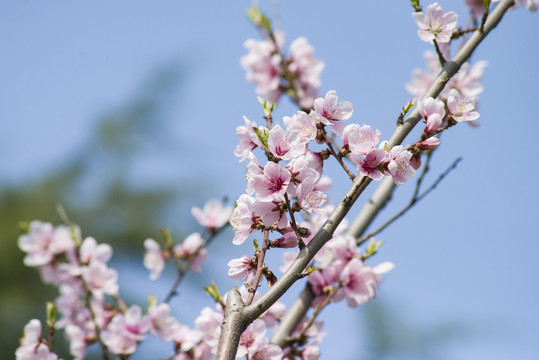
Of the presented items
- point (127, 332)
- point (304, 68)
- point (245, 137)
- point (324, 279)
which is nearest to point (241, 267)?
point (245, 137)

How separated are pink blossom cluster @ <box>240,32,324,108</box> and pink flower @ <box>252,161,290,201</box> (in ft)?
4.88

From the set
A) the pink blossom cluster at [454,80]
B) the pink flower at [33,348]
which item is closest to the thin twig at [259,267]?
the pink blossom cluster at [454,80]

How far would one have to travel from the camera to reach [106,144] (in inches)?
444

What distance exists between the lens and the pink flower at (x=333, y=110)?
0.99 meters

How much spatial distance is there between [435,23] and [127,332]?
1326mm

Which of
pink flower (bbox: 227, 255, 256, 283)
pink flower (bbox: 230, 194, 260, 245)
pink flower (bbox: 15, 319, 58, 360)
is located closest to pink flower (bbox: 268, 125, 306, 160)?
pink flower (bbox: 230, 194, 260, 245)

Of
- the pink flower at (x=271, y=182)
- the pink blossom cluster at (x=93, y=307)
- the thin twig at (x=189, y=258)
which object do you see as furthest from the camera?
the thin twig at (x=189, y=258)

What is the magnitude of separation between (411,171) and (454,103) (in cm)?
22

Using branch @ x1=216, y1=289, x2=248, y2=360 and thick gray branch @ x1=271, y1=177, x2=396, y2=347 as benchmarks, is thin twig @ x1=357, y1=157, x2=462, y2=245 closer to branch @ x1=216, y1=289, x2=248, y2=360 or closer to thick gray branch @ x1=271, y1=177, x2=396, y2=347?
thick gray branch @ x1=271, y1=177, x2=396, y2=347

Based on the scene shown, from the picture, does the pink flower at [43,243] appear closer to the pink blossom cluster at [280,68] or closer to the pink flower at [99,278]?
the pink flower at [99,278]

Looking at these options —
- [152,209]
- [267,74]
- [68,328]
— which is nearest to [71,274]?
[68,328]

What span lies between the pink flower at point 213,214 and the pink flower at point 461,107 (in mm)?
1099

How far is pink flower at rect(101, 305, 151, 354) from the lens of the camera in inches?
64.2

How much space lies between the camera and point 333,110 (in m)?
1.02
